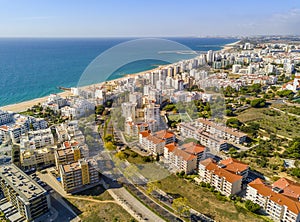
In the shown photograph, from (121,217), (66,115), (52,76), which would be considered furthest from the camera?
(52,76)

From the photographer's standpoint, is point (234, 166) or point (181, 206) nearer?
point (181, 206)

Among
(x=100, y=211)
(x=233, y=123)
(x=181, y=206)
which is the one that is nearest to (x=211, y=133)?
(x=233, y=123)

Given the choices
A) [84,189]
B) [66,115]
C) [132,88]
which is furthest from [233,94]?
[84,189]

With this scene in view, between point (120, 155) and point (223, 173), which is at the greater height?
point (223, 173)

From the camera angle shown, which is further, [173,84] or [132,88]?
[173,84]

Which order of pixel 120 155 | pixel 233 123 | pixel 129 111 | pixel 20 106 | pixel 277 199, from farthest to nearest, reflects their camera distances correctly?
1. pixel 20 106
2. pixel 233 123
3. pixel 129 111
4. pixel 120 155
5. pixel 277 199

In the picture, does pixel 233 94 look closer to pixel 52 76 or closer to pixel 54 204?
pixel 54 204

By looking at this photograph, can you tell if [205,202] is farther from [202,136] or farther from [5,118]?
[5,118]
